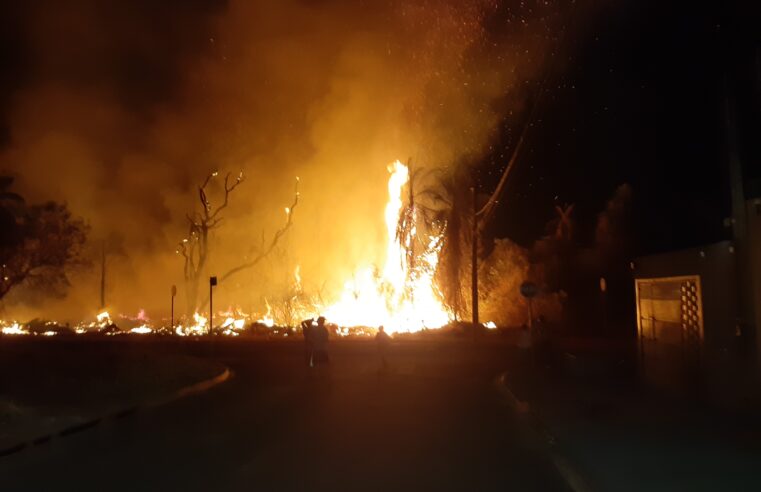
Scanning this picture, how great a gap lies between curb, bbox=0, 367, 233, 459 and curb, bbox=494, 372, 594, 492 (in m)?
7.01

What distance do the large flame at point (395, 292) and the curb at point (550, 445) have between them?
1014 inches

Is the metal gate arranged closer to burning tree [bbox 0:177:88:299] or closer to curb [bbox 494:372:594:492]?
curb [bbox 494:372:594:492]

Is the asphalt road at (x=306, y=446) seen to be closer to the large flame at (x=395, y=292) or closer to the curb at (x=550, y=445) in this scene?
the curb at (x=550, y=445)

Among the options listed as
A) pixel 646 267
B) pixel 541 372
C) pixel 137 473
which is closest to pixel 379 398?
pixel 541 372

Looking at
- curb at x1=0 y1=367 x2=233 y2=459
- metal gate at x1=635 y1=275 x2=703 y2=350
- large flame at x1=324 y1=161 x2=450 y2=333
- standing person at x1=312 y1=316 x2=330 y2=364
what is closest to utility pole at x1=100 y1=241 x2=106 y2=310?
large flame at x1=324 y1=161 x2=450 y2=333

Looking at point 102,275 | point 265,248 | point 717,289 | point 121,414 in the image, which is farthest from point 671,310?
point 102,275

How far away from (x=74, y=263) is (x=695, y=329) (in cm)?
3241

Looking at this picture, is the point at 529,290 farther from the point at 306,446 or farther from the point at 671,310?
the point at 306,446

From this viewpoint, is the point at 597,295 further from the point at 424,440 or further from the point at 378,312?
the point at 424,440

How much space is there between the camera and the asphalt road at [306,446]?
28.4 ft

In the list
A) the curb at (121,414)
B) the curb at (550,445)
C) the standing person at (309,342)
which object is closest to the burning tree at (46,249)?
the standing person at (309,342)

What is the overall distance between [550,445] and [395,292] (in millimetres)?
34158

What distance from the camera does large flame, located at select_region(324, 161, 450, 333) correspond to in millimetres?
43562

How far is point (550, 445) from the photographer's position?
10.9 meters
